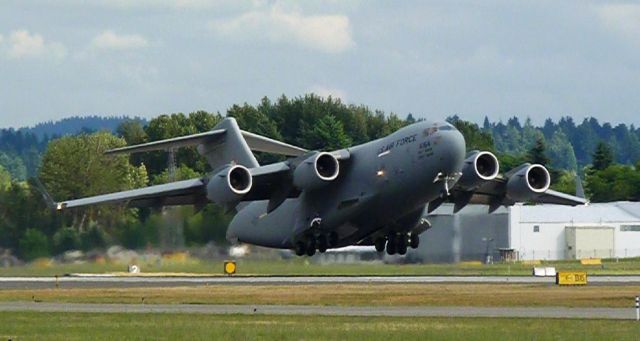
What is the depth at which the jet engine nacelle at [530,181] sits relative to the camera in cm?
5066

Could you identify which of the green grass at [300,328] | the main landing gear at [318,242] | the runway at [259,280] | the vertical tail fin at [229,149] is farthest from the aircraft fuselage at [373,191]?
the green grass at [300,328]

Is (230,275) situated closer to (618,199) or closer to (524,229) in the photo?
(524,229)

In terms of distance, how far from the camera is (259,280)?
180ft

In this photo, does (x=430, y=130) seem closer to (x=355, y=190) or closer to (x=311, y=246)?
(x=355, y=190)

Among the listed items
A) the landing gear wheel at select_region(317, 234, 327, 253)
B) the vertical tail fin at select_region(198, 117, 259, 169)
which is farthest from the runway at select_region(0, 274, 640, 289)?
the vertical tail fin at select_region(198, 117, 259, 169)

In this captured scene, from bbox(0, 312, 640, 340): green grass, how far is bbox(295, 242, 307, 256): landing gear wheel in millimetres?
15102

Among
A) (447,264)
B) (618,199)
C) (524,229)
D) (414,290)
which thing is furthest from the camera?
(618,199)

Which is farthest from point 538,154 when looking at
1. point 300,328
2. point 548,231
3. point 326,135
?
point 300,328

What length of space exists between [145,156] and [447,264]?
43437 mm

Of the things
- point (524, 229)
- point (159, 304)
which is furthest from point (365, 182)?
point (524, 229)

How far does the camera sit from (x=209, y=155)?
57.4 m

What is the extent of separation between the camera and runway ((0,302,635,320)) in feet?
118

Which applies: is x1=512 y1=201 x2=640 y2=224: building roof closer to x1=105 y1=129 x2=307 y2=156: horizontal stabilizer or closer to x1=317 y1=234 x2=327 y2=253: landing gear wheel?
x1=105 y1=129 x2=307 y2=156: horizontal stabilizer

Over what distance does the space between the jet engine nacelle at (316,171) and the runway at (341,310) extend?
8965 millimetres
